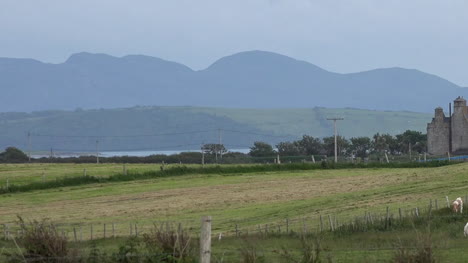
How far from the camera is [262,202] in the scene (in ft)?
208

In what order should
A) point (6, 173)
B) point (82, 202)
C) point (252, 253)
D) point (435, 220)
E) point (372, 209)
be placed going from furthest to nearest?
point (6, 173), point (82, 202), point (372, 209), point (435, 220), point (252, 253)

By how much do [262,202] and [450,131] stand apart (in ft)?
274

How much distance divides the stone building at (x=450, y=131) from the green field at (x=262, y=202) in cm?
Result: 5054

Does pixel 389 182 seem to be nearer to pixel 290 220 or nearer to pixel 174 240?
pixel 290 220

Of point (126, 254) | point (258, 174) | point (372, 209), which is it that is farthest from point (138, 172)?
point (126, 254)

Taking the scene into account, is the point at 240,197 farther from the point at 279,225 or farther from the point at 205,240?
the point at 205,240

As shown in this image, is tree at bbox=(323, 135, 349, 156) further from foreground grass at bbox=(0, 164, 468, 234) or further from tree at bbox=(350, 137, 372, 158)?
foreground grass at bbox=(0, 164, 468, 234)

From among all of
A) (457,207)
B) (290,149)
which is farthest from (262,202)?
(290,149)

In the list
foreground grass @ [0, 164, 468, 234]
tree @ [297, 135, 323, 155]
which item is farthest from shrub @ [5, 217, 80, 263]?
tree @ [297, 135, 323, 155]

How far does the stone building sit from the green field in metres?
50.5

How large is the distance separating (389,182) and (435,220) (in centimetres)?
3034

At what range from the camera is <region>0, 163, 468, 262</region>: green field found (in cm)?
3747

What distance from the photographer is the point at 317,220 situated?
48.3 metres

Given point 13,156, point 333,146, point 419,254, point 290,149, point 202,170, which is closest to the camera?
point 419,254
